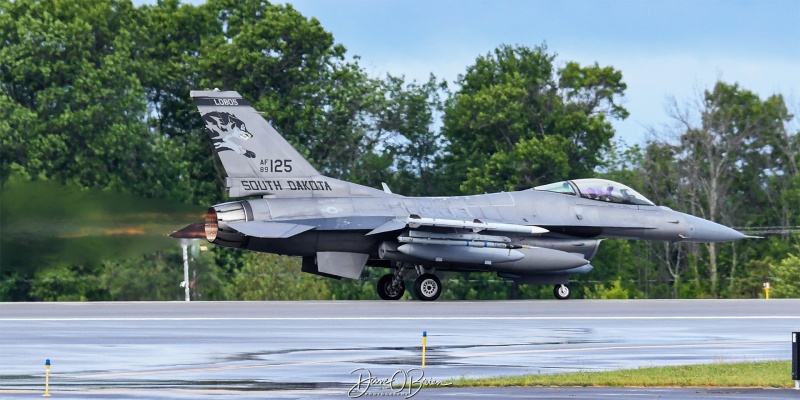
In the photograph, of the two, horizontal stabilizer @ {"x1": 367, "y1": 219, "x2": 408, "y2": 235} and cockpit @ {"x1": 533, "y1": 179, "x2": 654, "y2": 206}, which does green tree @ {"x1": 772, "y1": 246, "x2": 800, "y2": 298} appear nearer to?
cockpit @ {"x1": 533, "y1": 179, "x2": 654, "y2": 206}

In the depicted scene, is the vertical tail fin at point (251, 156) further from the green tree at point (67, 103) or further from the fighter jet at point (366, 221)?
the green tree at point (67, 103)

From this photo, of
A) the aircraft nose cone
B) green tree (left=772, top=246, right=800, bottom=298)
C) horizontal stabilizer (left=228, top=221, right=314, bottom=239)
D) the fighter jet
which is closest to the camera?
horizontal stabilizer (left=228, top=221, right=314, bottom=239)

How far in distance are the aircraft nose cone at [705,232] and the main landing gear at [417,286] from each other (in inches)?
242

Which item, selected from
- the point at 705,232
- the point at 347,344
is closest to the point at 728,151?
the point at 705,232

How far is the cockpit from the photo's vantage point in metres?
31.3

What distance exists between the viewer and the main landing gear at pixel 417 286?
30.9 m

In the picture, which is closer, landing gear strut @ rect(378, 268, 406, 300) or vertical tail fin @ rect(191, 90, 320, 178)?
vertical tail fin @ rect(191, 90, 320, 178)

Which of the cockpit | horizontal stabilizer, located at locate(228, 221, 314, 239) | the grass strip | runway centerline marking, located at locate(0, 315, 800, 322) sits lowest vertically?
the grass strip

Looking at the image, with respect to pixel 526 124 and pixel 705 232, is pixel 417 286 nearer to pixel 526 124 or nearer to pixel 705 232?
pixel 705 232

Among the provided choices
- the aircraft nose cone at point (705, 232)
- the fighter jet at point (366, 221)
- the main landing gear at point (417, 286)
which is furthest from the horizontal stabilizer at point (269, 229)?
the aircraft nose cone at point (705, 232)

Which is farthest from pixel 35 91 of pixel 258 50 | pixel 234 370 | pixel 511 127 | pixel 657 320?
pixel 234 370

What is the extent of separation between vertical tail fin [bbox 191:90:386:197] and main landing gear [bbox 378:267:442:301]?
8.73 ft

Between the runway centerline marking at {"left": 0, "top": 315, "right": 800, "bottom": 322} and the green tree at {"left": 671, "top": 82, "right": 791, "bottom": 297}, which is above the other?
the green tree at {"left": 671, "top": 82, "right": 791, "bottom": 297}

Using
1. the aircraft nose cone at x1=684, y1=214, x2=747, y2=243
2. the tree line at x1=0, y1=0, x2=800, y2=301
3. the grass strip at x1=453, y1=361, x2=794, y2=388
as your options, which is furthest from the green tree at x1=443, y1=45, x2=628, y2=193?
the grass strip at x1=453, y1=361, x2=794, y2=388
